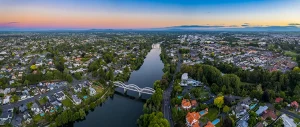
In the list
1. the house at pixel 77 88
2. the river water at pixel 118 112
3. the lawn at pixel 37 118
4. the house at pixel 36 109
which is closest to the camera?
the lawn at pixel 37 118

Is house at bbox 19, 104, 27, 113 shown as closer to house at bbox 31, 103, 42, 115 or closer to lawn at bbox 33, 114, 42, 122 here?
house at bbox 31, 103, 42, 115

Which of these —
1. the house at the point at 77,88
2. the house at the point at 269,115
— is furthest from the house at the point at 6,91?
the house at the point at 269,115

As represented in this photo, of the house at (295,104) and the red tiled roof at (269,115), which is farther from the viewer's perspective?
the house at (295,104)

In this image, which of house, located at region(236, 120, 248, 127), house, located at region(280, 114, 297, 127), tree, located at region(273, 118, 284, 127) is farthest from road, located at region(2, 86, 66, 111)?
house, located at region(280, 114, 297, 127)

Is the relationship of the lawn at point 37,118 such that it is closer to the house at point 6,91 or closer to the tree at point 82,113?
the tree at point 82,113

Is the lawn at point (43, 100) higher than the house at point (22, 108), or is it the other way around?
the house at point (22, 108)

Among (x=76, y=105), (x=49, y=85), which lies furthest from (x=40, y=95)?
(x=76, y=105)
